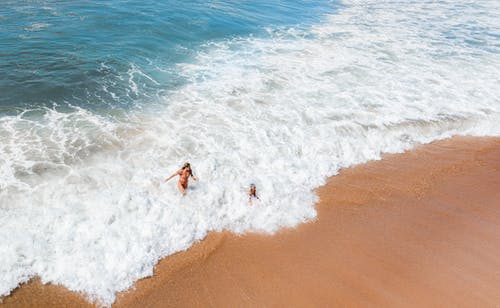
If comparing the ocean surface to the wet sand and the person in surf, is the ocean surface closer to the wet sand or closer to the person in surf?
the person in surf

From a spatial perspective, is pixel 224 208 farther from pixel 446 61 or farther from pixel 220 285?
pixel 446 61

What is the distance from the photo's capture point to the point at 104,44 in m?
19.1

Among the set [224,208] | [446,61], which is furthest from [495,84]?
[224,208]

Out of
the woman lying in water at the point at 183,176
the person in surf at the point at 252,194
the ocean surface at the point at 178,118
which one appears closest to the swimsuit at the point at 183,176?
the woman lying in water at the point at 183,176

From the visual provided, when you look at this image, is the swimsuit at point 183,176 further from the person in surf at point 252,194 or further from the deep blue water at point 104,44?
the deep blue water at point 104,44

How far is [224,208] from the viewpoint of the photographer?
9859mm

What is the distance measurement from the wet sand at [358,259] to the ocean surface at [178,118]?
1.47 feet

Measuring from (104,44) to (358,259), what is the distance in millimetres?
17099

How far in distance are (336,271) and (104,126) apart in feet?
30.1

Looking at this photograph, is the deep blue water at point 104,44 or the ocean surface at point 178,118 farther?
the deep blue water at point 104,44

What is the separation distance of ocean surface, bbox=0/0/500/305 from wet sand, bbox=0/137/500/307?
1.47 feet

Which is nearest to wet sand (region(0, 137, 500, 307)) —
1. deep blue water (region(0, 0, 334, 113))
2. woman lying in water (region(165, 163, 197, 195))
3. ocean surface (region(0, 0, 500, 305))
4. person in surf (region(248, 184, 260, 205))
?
ocean surface (region(0, 0, 500, 305))

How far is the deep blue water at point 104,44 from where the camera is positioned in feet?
47.6

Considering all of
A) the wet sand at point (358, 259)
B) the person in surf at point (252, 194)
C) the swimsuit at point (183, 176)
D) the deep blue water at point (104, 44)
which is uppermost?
the deep blue water at point (104, 44)
